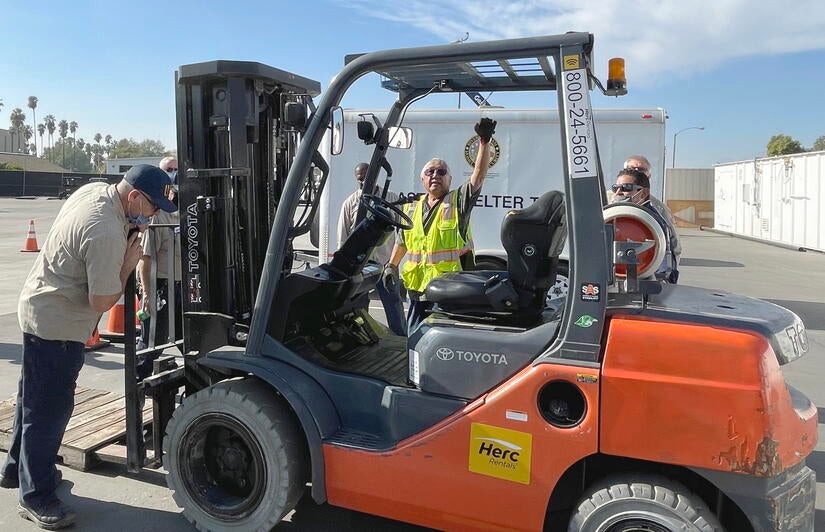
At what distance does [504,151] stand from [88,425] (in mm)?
6639

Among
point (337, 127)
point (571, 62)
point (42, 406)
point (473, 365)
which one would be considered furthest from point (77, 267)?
point (571, 62)

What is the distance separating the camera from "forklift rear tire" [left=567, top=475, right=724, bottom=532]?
237cm

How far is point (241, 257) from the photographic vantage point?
3.69 metres

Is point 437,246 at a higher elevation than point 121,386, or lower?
higher

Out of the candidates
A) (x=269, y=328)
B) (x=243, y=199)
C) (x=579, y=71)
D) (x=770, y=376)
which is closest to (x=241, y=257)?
(x=243, y=199)

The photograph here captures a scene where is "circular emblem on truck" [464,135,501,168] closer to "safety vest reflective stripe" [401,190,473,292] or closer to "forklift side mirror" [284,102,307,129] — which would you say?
"safety vest reflective stripe" [401,190,473,292]

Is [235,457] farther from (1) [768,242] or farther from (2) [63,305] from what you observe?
(1) [768,242]

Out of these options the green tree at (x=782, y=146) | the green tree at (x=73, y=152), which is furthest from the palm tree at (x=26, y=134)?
the green tree at (x=782, y=146)

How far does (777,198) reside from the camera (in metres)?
20.7

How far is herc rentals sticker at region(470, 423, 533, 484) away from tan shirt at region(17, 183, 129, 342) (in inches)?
74.9

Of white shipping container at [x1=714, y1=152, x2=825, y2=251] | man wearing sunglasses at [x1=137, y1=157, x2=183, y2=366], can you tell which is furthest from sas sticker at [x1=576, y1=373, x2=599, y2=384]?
white shipping container at [x1=714, y1=152, x2=825, y2=251]

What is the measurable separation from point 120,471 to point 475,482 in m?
2.50

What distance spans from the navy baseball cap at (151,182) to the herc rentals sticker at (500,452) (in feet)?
6.21

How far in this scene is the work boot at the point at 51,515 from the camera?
3240 millimetres
